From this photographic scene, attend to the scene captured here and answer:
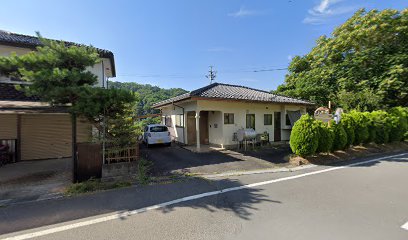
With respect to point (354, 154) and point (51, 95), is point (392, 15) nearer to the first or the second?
point (354, 154)

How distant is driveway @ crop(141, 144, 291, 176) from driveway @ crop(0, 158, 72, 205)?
289 cm

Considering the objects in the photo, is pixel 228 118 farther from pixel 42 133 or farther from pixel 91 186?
pixel 42 133

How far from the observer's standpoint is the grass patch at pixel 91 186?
5.05 metres

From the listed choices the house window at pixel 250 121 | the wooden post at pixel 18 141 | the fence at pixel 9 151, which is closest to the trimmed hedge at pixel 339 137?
the house window at pixel 250 121

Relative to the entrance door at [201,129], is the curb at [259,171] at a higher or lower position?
lower

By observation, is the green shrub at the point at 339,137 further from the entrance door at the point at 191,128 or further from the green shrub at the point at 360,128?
the entrance door at the point at 191,128

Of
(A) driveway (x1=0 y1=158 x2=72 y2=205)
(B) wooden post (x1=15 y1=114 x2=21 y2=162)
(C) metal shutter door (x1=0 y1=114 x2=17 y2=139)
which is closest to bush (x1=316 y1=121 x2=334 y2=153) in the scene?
(A) driveway (x1=0 y1=158 x2=72 y2=205)

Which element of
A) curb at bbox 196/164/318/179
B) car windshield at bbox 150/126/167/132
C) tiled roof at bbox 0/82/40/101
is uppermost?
tiled roof at bbox 0/82/40/101

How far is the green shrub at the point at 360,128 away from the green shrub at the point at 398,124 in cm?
299

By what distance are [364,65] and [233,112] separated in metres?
13.4

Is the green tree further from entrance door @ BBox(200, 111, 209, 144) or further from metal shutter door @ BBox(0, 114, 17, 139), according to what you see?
entrance door @ BBox(200, 111, 209, 144)

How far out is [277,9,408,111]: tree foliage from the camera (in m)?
14.5

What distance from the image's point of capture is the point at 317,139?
325 inches

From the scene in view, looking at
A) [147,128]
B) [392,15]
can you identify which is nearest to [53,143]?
[147,128]
